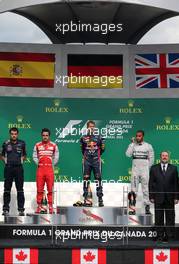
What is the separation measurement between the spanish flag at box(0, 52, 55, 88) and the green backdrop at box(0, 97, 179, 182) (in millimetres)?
355

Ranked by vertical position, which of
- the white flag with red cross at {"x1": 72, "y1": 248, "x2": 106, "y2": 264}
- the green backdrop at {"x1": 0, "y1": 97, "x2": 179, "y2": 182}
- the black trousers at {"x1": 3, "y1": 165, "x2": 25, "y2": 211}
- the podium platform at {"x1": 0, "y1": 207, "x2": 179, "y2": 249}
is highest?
the green backdrop at {"x1": 0, "y1": 97, "x2": 179, "y2": 182}

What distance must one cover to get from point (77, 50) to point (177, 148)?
8.58ft

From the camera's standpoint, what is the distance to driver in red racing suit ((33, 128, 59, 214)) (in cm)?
1250

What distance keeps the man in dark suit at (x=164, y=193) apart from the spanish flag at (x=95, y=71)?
2707 millimetres

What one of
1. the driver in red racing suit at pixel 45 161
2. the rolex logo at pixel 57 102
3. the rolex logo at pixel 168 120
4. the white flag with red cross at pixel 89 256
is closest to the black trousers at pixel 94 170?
the driver in red racing suit at pixel 45 161

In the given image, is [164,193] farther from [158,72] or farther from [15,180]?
[158,72]

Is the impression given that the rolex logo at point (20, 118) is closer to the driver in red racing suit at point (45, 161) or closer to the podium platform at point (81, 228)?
the driver in red racing suit at point (45, 161)

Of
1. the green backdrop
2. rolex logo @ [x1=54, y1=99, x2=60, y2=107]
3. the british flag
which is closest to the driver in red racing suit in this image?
the green backdrop

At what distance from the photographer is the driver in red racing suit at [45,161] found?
1250 centimetres

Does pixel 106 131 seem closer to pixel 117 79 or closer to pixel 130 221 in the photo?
pixel 117 79

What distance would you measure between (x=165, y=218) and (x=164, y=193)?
1.27 ft

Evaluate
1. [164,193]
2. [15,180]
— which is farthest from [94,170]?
[164,193]

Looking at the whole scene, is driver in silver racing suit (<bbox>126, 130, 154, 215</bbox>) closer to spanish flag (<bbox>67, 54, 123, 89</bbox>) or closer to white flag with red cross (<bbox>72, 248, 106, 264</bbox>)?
spanish flag (<bbox>67, 54, 123, 89</bbox>)

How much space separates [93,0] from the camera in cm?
Result: 1129
